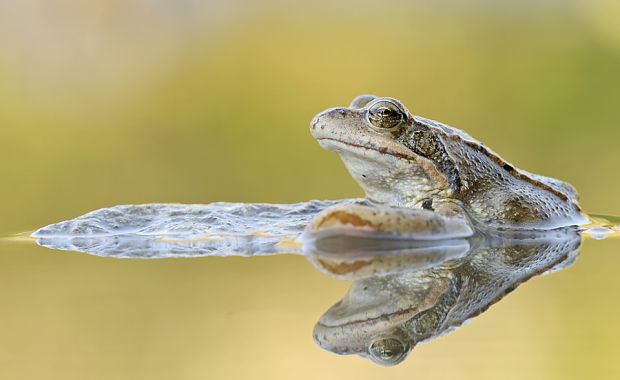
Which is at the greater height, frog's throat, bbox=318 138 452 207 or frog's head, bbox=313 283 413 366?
frog's throat, bbox=318 138 452 207

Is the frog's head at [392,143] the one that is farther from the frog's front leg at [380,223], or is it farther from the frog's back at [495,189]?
the frog's front leg at [380,223]

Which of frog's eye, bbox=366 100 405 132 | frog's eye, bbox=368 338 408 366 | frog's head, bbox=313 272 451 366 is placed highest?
frog's eye, bbox=366 100 405 132

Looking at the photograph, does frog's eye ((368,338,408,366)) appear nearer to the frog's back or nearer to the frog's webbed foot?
the frog's webbed foot

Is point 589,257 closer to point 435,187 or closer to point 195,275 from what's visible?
point 435,187

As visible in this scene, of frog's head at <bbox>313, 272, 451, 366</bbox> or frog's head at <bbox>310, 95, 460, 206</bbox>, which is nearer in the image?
frog's head at <bbox>313, 272, 451, 366</bbox>

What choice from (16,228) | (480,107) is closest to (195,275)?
(16,228)

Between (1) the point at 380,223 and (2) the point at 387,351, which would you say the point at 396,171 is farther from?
(2) the point at 387,351

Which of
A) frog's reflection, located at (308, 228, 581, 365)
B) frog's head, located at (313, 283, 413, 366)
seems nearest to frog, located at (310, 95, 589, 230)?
frog's reflection, located at (308, 228, 581, 365)
